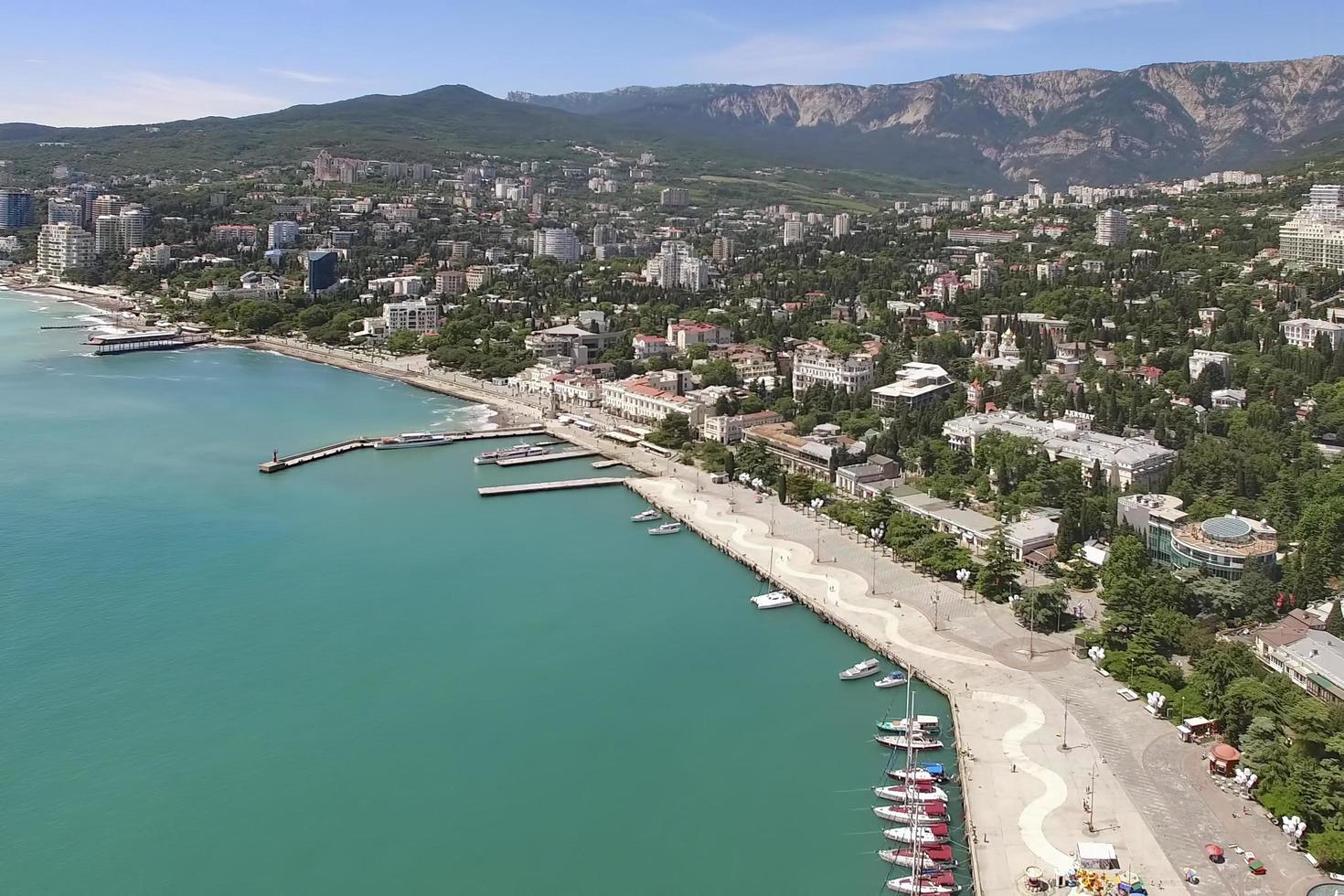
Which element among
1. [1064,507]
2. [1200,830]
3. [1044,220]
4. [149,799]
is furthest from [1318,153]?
[149,799]

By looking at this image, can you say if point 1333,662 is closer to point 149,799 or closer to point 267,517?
point 149,799

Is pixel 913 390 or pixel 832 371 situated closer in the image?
pixel 913 390

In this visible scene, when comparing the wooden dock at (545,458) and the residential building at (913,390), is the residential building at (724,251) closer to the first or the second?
the residential building at (913,390)

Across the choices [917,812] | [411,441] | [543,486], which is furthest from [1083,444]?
[411,441]

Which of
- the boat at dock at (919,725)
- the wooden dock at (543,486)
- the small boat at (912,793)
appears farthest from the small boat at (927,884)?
the wooden dock at (543,486)

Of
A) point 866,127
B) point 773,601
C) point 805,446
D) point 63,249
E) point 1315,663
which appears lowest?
point 773,601

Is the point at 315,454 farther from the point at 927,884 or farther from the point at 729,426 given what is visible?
the point at 927,884
